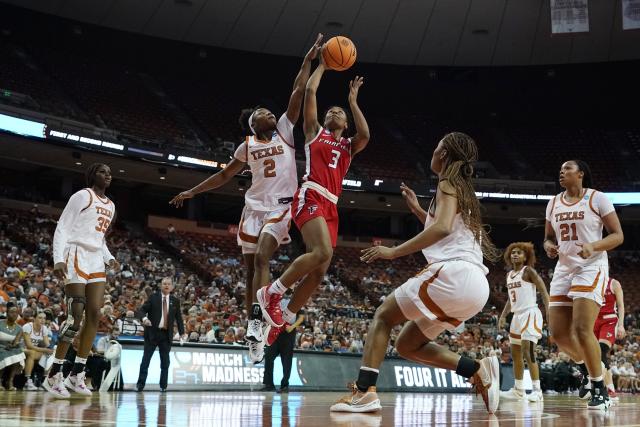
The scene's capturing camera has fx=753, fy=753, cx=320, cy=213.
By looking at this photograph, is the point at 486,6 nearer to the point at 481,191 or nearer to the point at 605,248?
the point at 481,191

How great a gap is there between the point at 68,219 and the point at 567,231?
4988 mm

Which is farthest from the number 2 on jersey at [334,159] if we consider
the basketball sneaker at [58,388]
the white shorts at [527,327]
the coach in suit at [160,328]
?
the coach in suit at [160,328]

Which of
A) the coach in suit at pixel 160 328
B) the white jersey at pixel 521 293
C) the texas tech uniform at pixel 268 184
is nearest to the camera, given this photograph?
the texas tech uniform at pixel 268 184

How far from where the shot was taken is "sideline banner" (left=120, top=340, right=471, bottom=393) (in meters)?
13.1

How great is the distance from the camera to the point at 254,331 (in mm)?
6641

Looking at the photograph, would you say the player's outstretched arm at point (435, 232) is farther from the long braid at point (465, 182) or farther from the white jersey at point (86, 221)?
the white jersey at point (86, 221)

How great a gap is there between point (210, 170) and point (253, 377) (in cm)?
1642

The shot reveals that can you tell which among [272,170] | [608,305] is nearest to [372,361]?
[272,170]

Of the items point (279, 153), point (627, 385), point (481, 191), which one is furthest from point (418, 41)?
point (279, 153)

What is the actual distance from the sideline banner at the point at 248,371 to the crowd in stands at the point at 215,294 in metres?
0.65

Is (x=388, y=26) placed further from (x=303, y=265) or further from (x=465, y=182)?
(x=465, y=182)

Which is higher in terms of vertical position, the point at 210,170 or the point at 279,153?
the point at 210,170

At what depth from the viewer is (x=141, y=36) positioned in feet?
101

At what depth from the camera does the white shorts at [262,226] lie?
7133 millimetres
